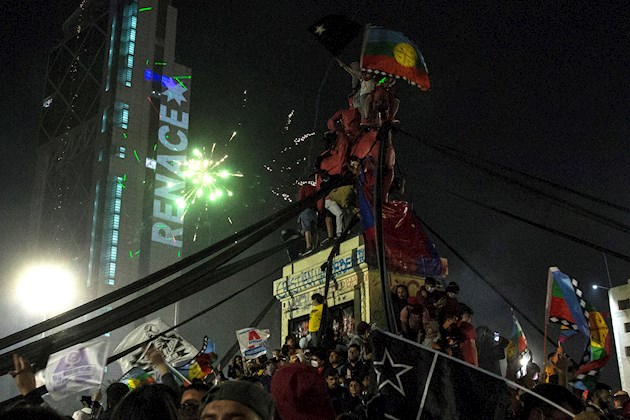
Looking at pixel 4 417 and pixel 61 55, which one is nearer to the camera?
pixel 4 417

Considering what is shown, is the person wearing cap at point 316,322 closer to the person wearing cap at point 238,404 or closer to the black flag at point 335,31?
the black flag at point 335,31

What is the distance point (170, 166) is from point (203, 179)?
11203 mm

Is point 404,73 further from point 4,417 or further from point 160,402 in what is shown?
point 4,417

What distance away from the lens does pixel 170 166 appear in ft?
198

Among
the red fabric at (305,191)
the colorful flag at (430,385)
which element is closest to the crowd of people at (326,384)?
the colorful flag at (430,385)

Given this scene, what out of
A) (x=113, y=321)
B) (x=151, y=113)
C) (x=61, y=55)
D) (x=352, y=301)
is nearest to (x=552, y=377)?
(x=352, y=301)

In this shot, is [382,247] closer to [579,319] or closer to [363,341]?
[363,341]

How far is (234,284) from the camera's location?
54.7 meters

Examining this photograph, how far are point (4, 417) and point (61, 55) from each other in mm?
80048

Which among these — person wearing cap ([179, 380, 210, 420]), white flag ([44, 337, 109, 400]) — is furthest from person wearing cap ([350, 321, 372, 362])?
person wearing cap ([179, 380, 210, 420])

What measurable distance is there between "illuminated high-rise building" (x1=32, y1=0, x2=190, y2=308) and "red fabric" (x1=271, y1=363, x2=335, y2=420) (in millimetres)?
51901

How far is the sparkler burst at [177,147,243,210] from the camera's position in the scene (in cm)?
4797

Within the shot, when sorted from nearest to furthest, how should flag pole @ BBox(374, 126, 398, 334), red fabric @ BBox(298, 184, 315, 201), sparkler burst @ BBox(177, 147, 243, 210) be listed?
flag pole @ BBox(374, 126, 398, 334), red fabric @ BBox(298, 184, 315, 201), sparkler burst @ BBox(177, 147, 243, 210)

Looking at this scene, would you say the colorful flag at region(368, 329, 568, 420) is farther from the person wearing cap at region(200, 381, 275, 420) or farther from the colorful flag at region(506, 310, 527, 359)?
the colorful flag at region(506, 310, 527, 359)
